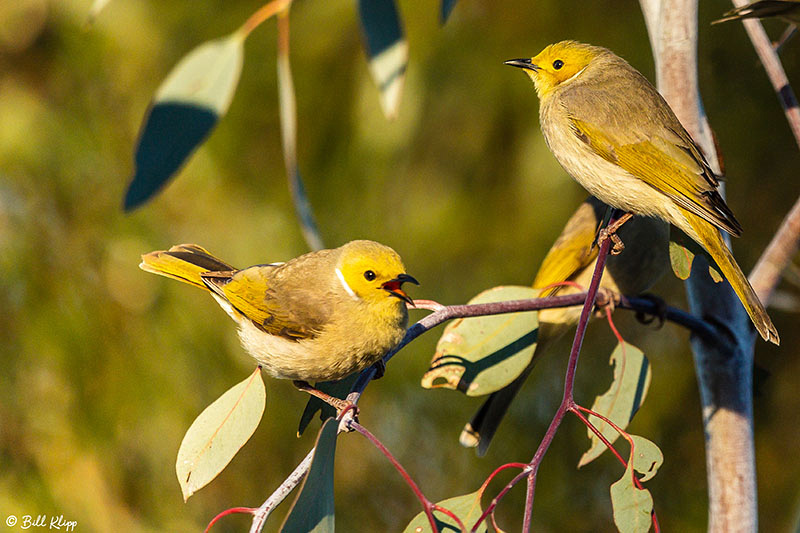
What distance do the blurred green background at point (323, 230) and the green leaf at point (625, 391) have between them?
4.78ft

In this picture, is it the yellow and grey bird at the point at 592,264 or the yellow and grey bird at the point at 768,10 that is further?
the yellow and grey bird at the point at 592,264

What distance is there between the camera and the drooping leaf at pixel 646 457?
41.9 inches

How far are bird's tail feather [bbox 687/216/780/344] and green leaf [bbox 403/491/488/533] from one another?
443 millimetres

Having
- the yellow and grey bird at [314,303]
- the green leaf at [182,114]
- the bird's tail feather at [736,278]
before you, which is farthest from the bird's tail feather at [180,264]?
the bird's tail feather at [736,278]

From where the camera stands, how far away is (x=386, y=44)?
1.48 metres

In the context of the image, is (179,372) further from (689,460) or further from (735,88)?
(735,88)

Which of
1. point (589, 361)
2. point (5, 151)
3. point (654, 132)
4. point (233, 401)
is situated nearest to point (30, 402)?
point (5, 151)

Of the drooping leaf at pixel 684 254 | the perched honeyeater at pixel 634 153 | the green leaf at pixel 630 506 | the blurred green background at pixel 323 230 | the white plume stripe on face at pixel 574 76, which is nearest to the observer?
the green leaf at pixel 630 506

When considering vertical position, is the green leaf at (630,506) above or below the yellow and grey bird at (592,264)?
above

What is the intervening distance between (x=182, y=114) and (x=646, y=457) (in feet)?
3.08

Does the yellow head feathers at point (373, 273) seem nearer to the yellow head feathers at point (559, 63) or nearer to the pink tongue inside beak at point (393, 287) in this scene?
the pink tongue inside beak at point (393, 287)

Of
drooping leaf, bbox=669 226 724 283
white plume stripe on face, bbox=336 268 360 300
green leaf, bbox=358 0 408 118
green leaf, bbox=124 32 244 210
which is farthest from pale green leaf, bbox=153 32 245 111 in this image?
drooping leaf, bbox=669 226 724 283

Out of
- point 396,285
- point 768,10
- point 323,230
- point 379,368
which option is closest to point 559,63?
point 768,10

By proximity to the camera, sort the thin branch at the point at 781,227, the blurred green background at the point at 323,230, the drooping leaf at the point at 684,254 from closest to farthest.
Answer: the drooping leaf at the point at 684,254 → the thin branch at the point at 781,227 → the blurred green background at the point at 323,230
